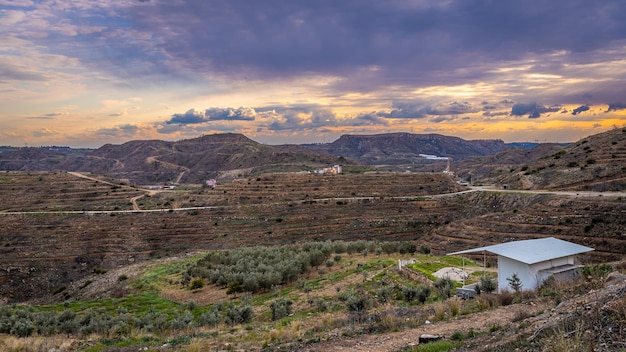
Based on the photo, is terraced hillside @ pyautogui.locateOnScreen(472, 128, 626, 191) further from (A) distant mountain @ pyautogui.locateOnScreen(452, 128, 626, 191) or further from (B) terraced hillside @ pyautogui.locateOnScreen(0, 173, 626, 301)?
(B) terraced hillside @ pyautogui.locateOnScreen(0, 173, 626, 301)

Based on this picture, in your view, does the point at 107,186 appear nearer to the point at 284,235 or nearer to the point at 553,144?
the point at 284,235

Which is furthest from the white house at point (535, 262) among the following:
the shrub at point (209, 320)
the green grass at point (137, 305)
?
the green grass at point (137, 305)

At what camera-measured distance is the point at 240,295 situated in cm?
2272

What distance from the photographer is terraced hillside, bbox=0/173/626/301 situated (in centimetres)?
3622

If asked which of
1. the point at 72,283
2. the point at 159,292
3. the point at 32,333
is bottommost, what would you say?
the point at 72,283

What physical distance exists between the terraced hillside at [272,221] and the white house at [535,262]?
43.5 feet

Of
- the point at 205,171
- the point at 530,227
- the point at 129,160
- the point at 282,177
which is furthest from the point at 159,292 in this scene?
the point at 129,160

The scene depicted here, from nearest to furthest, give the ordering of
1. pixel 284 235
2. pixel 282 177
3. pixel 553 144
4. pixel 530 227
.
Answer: pixel 530 227 → pixel 284 235 → pixel 282 177 → pixel 553 144

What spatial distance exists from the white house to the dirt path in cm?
453

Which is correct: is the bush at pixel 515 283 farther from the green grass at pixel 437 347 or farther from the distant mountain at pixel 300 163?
the distant mountain at pixel 300 163

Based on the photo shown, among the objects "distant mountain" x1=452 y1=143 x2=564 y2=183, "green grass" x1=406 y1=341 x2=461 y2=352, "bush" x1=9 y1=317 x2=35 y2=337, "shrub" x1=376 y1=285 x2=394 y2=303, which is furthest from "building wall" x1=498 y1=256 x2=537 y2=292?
"distant mountain" x1=452 y1=143 x2=564 y2=183

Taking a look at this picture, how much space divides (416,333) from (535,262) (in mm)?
7417

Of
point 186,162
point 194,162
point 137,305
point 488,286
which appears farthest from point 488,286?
point 186,162

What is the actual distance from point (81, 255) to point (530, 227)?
1779 inches
